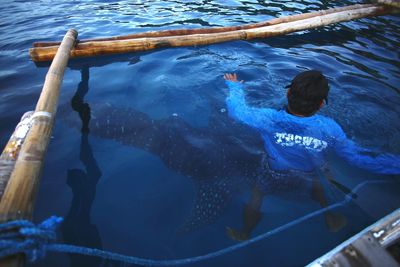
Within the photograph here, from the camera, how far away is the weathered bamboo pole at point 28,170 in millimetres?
1452

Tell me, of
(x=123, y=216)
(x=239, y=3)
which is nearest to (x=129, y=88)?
(x=123, y=216)

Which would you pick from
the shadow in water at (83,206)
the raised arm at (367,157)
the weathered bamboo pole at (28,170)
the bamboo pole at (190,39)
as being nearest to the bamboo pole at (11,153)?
the weathered bamboo pole at (28,170)

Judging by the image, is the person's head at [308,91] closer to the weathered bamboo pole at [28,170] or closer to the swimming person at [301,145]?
the swimming person at [301,145]

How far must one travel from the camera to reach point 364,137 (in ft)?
13.9

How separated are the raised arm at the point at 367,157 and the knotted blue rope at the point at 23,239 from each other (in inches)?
115

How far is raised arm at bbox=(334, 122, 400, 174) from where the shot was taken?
2.99 meters

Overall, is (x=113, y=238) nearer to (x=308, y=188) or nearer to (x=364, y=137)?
(x=308, y=188)

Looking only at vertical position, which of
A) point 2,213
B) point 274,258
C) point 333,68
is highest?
point 2,213

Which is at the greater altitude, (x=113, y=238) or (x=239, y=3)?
(x=239, y=3)

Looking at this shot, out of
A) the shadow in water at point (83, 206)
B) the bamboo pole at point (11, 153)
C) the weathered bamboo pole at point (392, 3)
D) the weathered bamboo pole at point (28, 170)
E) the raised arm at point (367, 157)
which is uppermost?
the weathered bamboo pole at point (392, 3)

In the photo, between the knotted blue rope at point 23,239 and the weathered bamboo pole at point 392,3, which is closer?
the knotted blue rope at point 23,239

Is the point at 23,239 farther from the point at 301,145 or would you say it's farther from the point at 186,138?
the point at 186,138

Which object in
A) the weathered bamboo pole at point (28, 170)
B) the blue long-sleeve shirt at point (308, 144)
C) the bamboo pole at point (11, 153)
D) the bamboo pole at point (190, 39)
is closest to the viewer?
the weathered bamboo pole at point (28, 170)

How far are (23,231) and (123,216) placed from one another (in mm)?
1727
